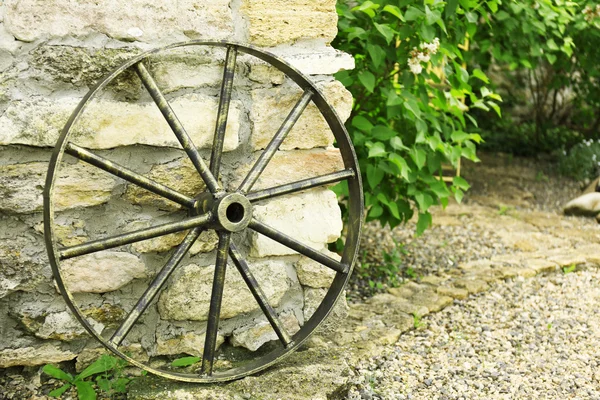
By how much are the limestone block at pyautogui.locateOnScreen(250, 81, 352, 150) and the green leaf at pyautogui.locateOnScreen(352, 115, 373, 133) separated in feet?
2.35

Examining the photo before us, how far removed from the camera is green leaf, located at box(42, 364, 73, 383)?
2055 mm

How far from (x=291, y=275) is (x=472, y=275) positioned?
1.60 m

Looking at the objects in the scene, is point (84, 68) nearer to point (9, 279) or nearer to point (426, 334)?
point (9, 279)

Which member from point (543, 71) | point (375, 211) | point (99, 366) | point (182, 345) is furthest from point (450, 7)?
point (543, 71)

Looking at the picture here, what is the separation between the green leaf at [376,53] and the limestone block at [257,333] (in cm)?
113

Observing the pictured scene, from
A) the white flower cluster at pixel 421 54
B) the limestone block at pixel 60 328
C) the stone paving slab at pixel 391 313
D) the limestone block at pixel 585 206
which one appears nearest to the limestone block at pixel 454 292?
the stone paving slab at pixel 391 313

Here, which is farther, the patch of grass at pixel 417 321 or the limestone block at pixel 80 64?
the patch of grass at pixel 417 321

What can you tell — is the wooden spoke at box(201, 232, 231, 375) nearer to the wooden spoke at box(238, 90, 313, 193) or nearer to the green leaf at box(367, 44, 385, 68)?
the wooden spoke at box(238, 90, 313, 193)

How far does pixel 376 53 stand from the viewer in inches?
116

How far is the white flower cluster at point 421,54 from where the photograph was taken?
9.80 feet

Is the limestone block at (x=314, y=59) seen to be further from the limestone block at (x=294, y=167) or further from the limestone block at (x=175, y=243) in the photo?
the limestone block at (x=175, y=243)

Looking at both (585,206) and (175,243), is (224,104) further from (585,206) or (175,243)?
(585,206)

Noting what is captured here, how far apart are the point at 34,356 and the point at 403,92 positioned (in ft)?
5.95

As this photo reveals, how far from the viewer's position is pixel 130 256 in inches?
84.0
